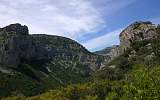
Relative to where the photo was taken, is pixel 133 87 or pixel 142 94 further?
pixel 133 87

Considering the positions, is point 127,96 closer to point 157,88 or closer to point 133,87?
point 133,87

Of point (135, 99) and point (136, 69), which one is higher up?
point (136, 69)

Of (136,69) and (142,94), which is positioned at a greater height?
(136,69)

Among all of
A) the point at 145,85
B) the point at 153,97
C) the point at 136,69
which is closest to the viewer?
the point at 153,97

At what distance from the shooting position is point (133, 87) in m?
50.8

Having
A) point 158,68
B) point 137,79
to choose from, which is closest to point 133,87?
point 137,79

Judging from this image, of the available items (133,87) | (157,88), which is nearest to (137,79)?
(133,87)

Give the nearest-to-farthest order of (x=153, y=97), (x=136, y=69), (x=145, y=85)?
(x=153, y=97) < (x=145, y=85) < (x=136, y=69)

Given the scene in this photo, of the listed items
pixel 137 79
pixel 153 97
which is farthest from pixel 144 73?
pixel 153 97

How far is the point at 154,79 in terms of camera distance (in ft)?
162

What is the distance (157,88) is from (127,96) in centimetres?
554

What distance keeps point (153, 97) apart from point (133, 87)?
5472mm

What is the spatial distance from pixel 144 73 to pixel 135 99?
4246 mm

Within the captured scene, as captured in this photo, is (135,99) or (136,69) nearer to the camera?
(135,99)
